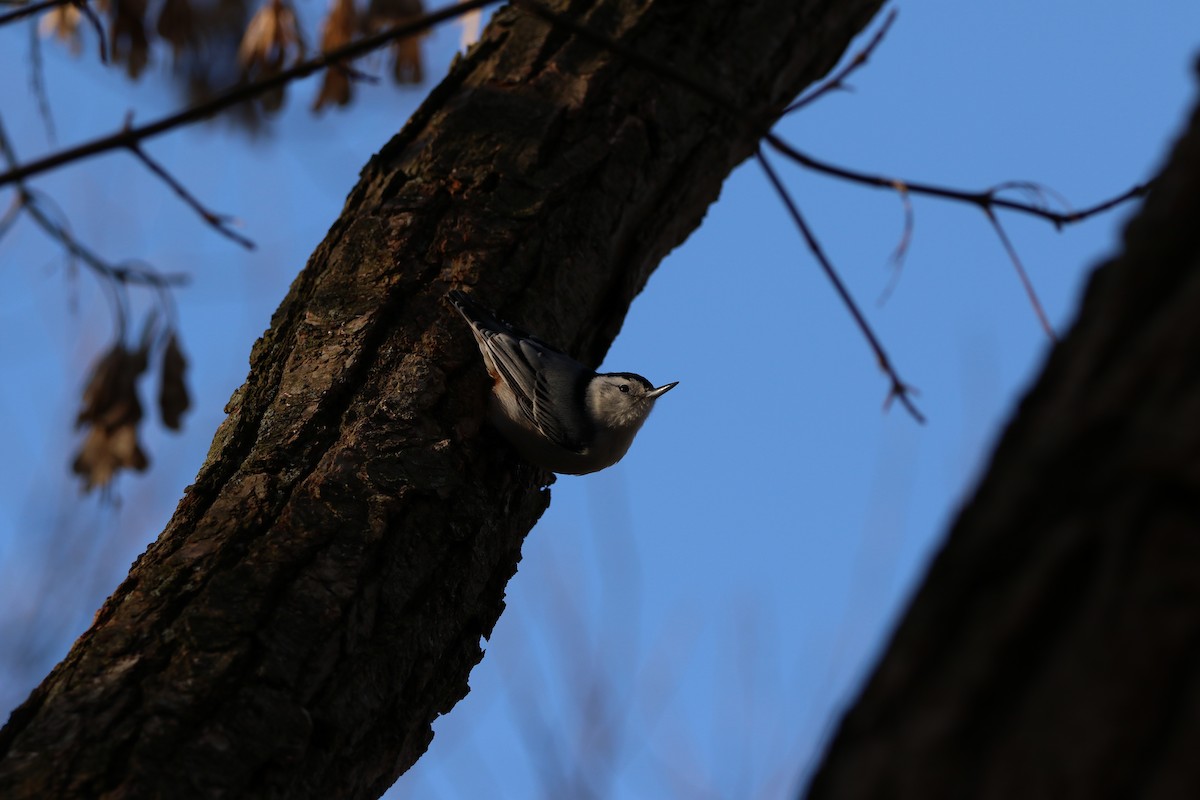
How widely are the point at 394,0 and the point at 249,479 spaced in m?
1.99

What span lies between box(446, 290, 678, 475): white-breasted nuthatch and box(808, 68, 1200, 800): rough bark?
206 centimetres

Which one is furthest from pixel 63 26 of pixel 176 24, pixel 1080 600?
pixel 1080 600

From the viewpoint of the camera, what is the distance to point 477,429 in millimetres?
2836

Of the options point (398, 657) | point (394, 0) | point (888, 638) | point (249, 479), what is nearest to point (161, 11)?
point (394, 0)

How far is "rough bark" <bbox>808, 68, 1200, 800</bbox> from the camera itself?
2.68ft

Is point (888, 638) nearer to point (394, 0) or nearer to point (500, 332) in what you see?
point (500, 332)

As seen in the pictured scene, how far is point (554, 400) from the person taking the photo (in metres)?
3.67

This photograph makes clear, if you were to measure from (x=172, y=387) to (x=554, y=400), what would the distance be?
1173mm

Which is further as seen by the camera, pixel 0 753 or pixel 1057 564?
pixel 0 753

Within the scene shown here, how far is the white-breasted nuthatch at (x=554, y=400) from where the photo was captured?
9.75 ft

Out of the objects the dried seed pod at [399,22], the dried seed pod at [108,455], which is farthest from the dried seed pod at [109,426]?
the dried seed pod at [399,22]

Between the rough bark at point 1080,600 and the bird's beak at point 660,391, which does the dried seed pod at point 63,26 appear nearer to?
the bird's beak at point 660,391

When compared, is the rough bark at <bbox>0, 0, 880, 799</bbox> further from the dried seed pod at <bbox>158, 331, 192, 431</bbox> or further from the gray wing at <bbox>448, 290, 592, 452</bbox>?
the dried seed pod at <bbox>158, 331, 192, 431</bbox>

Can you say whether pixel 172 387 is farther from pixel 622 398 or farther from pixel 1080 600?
pixel 1080 600
